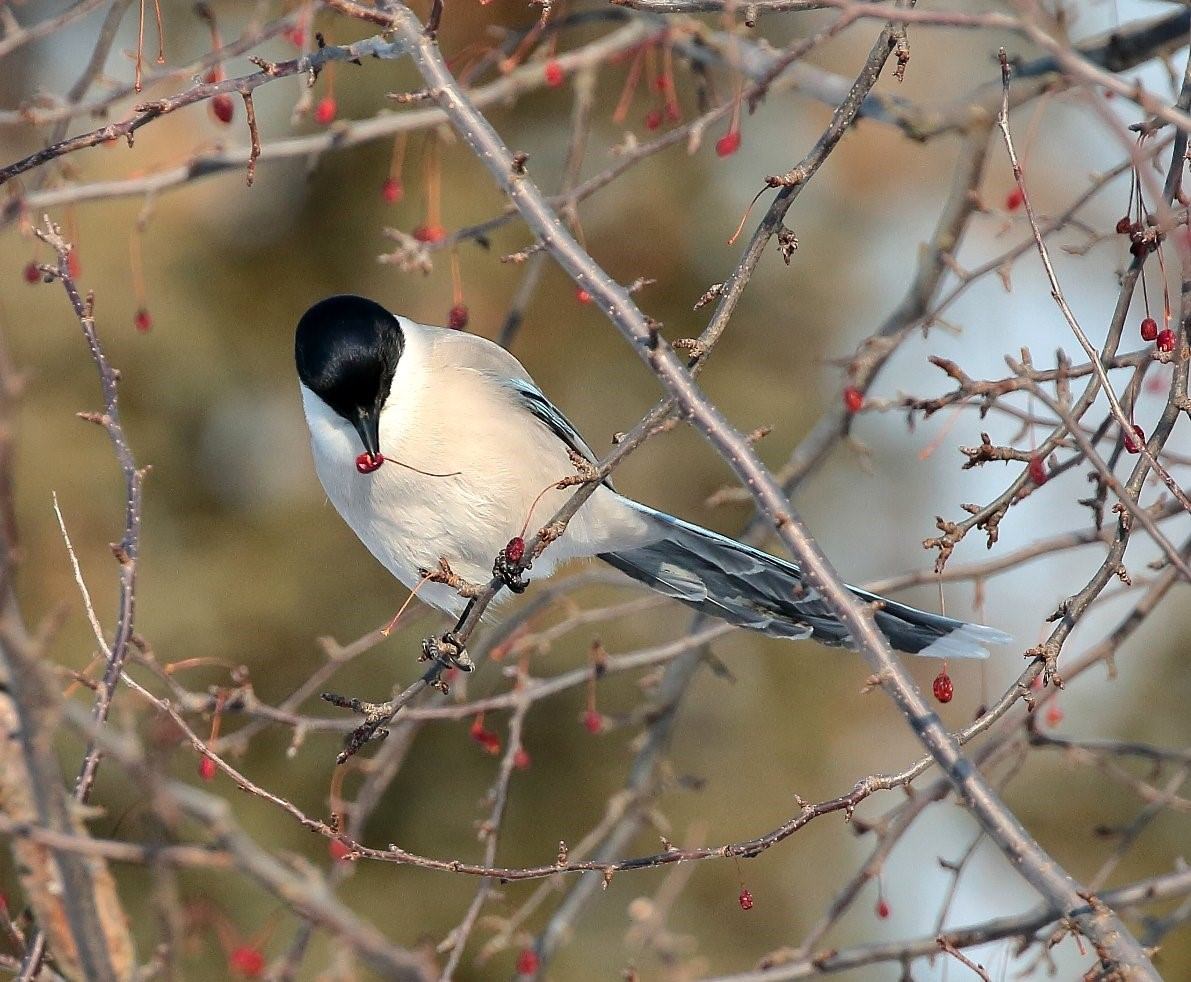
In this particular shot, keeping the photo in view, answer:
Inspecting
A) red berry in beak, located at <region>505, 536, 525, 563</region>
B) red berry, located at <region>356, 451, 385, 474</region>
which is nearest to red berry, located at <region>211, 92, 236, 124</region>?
red berry, located at <region>356, 451, 385, 474</region>

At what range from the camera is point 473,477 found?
3885mm

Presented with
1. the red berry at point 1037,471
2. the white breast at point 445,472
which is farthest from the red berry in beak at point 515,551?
the red berry at point 1037,471

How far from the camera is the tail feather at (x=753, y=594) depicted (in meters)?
3.60

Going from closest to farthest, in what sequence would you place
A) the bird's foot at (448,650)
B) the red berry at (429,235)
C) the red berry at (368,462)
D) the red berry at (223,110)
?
1. the bird's foot at (448,650)
2. the red berry at (368,462)
3. the red berry at (223,110)
4. the red berry at (429,235)

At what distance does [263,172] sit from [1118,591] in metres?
5.35

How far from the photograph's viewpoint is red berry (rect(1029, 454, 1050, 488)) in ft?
8.34

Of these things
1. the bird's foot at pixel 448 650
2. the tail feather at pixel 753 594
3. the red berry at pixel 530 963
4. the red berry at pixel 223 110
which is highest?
the red berry at pixel 223 110

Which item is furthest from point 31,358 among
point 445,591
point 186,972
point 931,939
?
point 931,939

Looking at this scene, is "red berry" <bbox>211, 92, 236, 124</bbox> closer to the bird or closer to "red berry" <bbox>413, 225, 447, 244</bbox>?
the bird

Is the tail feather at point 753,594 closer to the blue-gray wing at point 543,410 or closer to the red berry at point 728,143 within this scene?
the blue-gray wing at point 543,410

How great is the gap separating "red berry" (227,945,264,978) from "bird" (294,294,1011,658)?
1091 millimetres

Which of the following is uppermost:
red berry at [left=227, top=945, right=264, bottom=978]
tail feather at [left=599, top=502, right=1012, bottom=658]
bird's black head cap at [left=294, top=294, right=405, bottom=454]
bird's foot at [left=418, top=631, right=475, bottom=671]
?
bird's black head cap at [left=294, top=294, right=405, bottom=454]

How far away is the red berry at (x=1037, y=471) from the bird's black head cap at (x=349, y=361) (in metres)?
1.73

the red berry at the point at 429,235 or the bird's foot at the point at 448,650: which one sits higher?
the red berry at the point at 429,235
